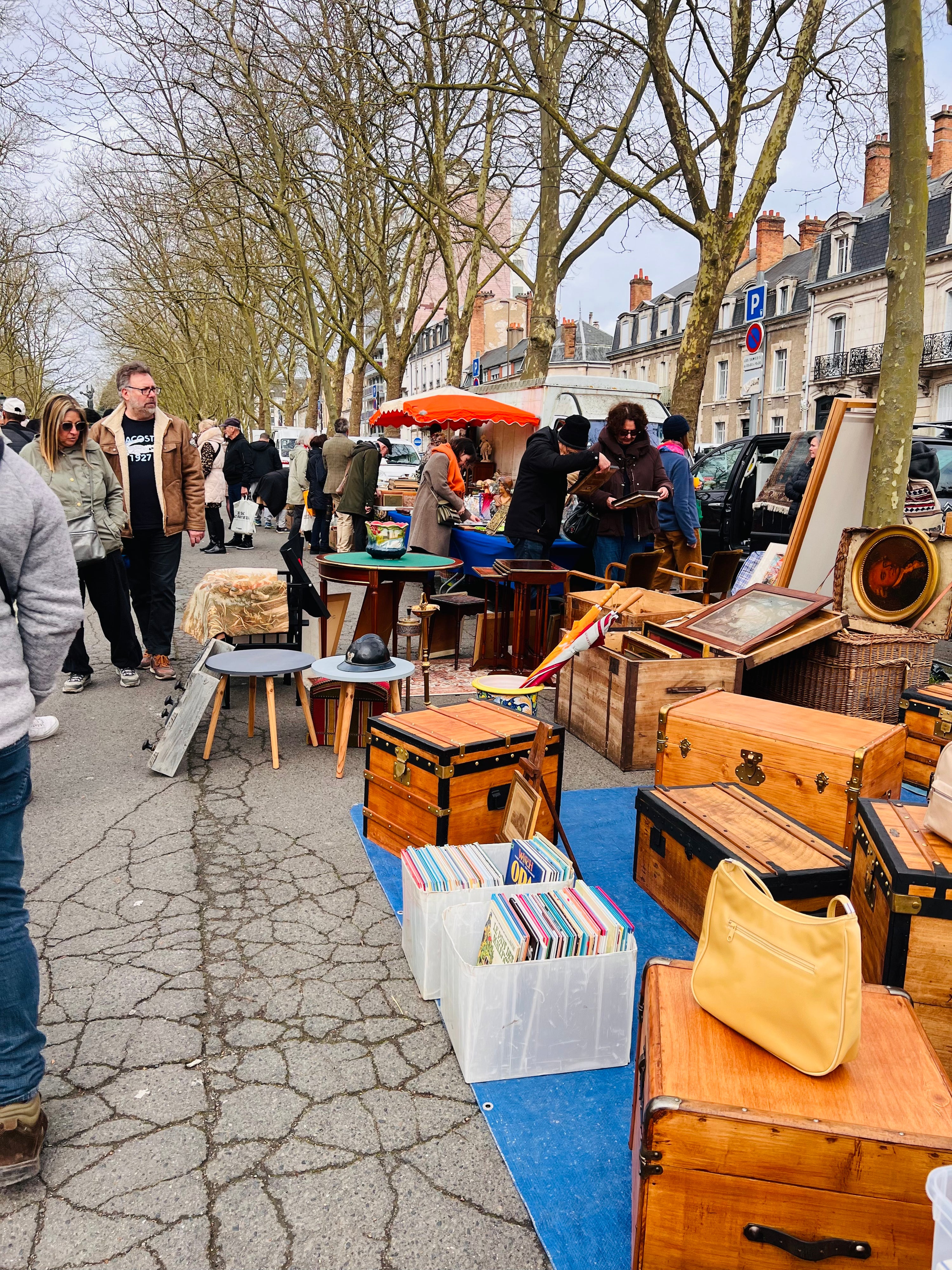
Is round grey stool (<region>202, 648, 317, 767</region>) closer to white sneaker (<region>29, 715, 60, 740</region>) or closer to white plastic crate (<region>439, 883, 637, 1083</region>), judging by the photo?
white sneaker (<region>29, 715, 60, 740</region>)

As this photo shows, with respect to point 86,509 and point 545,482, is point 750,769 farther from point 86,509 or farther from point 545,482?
point 86,509

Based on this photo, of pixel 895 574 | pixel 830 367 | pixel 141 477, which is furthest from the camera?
pixel 830 367

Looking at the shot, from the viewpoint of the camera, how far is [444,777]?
13.7 feet

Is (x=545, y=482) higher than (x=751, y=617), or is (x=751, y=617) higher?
(x=545, y=482)

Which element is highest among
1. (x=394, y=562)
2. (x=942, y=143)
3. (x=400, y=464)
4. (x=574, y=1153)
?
(x=942, y=143)

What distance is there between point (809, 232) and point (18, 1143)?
52.1 meters

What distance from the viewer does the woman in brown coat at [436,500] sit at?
940cm

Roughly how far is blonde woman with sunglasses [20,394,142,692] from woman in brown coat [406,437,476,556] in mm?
3045

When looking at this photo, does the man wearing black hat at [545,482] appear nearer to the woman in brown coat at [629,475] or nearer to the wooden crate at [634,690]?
the woman in brown coat at [629,475]

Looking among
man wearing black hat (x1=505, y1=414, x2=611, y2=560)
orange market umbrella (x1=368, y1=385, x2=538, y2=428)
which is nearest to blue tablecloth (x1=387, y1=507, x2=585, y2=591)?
man wearing black hat (x1=505, y1=414, x2=611, y2=560)

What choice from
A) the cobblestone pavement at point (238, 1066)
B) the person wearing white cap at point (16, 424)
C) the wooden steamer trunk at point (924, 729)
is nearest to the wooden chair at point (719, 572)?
the wooden steamer trunk at point (924, 729)

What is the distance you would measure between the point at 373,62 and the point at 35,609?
17.0m

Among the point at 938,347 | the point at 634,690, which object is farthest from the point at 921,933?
the point at 938,347

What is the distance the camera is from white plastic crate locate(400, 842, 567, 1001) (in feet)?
10.8
